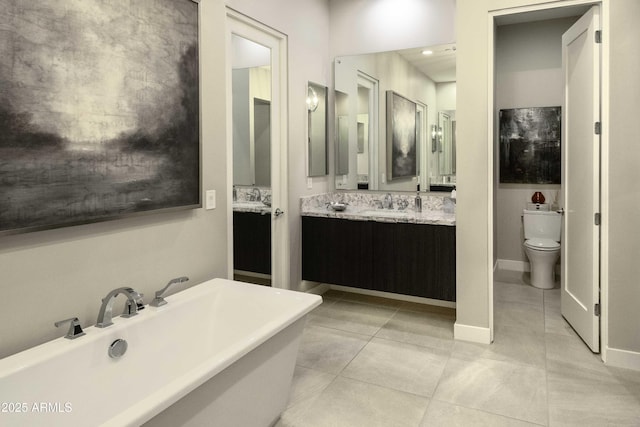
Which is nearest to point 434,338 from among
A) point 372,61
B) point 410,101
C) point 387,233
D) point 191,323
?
point 387,233

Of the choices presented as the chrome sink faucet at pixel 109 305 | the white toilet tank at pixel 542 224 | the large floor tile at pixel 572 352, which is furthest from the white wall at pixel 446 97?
the chrome sink faucet at pixel 109 305

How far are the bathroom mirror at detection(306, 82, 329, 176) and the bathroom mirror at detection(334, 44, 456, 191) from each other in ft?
0.57

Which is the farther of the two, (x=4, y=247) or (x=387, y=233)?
(x=387, y=233)

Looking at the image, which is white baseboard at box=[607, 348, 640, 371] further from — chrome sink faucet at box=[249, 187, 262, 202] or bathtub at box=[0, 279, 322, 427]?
chrome sink faucet at box=[249, 187, 262, 202]

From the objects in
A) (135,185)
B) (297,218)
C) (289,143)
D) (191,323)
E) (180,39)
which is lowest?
(191,323)

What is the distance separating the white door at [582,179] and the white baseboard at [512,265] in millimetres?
1713

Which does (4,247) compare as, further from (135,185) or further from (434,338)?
(434,338)

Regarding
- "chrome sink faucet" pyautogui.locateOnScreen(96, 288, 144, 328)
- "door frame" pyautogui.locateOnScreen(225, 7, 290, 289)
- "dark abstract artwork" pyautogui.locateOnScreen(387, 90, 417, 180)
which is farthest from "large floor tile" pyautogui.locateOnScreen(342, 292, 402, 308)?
"chrome sink faucet" pyautogui.locateOnScreen(96, 288, 144, 328)

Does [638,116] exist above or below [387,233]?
above

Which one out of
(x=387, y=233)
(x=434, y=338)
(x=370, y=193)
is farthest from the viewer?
(x=370, y=193)

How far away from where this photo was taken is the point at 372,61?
14.0ft

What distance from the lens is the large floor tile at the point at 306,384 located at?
8.34 ft

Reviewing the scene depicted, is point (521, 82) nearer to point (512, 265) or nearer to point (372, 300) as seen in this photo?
point (512, 265)

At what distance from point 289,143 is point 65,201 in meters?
2.19
